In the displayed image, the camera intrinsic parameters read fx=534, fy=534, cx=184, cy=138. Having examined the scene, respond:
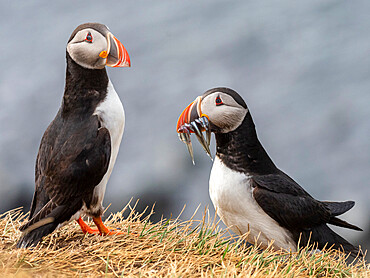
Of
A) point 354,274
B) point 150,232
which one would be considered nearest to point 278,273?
point 354,274

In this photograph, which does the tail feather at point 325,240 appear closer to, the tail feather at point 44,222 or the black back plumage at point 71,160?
the black back plumage at point 71,160

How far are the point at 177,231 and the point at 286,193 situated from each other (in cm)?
122

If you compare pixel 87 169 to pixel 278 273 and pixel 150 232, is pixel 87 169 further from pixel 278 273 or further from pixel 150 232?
pixel 278 273

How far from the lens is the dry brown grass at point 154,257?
3.36 m

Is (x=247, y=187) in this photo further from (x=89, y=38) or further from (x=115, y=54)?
(x=89, y=38)

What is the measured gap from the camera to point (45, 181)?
415 centimetres

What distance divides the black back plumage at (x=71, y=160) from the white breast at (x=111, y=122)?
0.05 meters

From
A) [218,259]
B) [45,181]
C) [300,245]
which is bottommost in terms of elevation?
[300,245]

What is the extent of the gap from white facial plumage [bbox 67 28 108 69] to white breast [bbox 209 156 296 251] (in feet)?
4.93

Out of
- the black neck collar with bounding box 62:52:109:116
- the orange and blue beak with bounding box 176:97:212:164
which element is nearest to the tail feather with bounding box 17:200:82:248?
the black neck collar with bounding box 62:52:109:116

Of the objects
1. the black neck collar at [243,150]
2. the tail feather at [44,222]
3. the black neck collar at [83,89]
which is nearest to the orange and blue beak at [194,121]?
the black neck collar at [243,150]

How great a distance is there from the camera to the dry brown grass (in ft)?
11.0

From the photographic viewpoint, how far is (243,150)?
15.8ft

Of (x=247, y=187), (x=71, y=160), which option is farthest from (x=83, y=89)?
(x=247, y=187)
